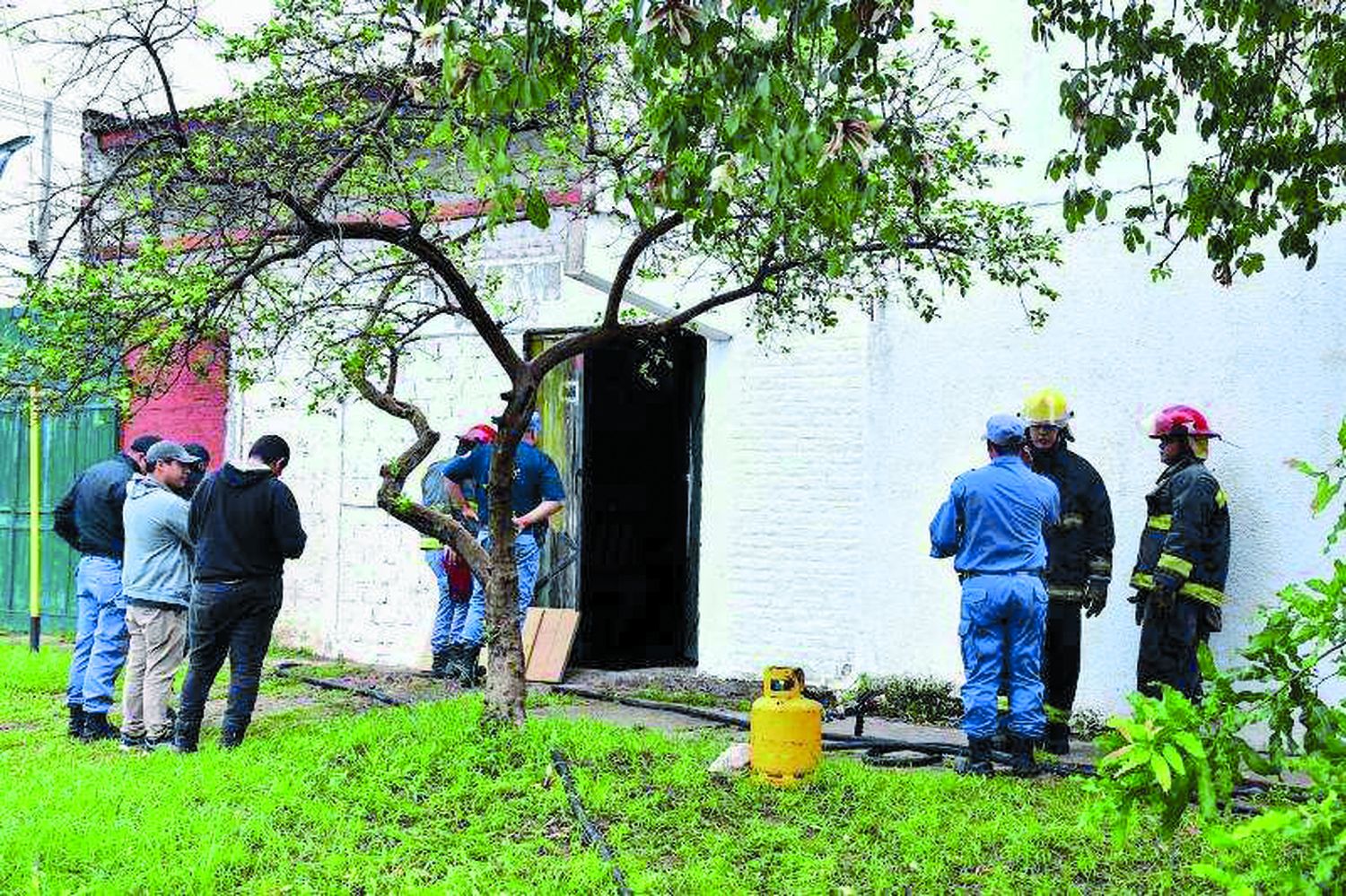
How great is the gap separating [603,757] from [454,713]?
115cm

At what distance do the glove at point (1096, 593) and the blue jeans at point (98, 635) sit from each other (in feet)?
18.4

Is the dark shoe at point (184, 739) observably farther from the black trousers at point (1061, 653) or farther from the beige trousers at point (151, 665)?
the black trousers at point (1061, 653)

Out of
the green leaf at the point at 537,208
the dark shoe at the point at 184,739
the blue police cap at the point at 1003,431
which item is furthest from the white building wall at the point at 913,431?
the green leaf at the point at 537,208

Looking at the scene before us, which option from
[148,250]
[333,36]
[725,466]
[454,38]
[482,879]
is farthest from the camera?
[725,466]

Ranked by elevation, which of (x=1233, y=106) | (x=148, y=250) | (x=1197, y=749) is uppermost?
(x=1233, y=106)

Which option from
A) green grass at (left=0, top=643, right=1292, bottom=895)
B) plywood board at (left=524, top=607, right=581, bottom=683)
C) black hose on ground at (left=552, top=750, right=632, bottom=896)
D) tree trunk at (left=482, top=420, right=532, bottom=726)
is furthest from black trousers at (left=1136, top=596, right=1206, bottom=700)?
plywood board at (left=524, top=607, right=581, bottom=683)

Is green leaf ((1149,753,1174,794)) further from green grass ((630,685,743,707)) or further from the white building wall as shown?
green grass ((630,685,743,707))

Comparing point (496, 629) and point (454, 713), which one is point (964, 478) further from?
point (454, 713)

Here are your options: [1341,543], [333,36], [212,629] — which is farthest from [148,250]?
[1341,543]

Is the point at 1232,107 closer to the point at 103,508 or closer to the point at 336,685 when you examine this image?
the point at 103,508

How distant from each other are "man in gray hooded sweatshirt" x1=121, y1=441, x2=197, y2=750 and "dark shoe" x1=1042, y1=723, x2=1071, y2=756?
198 inches

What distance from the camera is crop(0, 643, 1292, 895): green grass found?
4.82 meters

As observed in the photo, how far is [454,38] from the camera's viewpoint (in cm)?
341

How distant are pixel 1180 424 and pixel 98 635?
254 inches
